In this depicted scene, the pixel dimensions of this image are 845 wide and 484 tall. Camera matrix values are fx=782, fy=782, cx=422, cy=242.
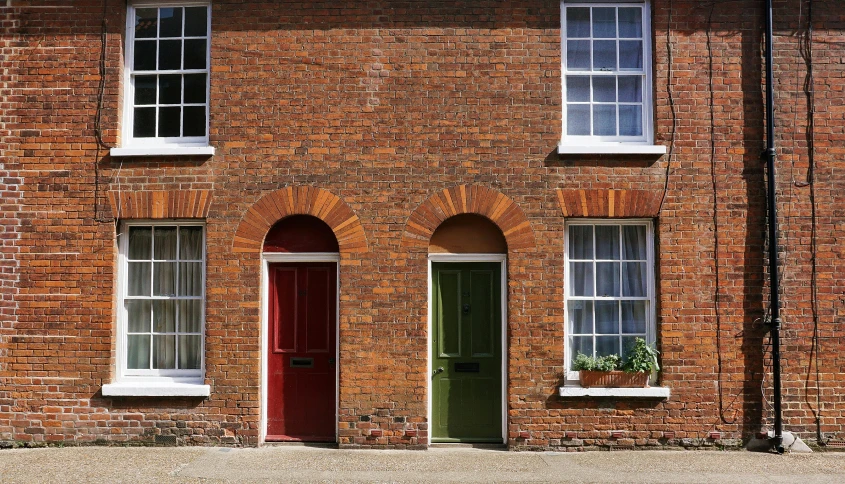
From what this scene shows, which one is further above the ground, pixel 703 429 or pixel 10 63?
pixel 10 63

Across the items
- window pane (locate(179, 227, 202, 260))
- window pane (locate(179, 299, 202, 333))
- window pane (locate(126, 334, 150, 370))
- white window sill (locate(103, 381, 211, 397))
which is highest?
window pane (locate(179, 227, 202, 260))

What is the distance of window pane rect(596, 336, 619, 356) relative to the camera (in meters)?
9.80

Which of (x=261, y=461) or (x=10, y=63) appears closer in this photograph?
(x=261, y=461)

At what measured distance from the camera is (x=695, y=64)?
32.1ft

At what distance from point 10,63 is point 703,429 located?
32.3 feet

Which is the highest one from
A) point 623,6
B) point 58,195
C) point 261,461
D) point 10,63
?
point 623,6

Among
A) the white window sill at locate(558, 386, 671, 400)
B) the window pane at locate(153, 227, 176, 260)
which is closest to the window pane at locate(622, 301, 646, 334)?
the white window sill at locate(558, 386, 671, 400)

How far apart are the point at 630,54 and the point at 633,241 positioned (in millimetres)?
2401

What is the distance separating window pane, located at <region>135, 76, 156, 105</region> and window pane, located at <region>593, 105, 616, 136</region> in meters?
5.70

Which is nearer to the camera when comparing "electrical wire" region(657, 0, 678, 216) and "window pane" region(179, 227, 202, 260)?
"electrical wire" region(657, 0, 678, 216)


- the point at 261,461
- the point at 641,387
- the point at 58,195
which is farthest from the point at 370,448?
the point at 58,195

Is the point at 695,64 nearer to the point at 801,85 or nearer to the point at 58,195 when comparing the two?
the point at 801,85

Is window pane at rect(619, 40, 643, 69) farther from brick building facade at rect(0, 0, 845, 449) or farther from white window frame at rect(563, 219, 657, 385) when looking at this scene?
white window frame at rect(563, 219, 657, 385)

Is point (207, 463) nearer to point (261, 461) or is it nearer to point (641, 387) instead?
point (261, 461)
